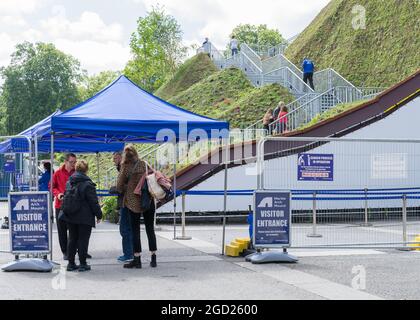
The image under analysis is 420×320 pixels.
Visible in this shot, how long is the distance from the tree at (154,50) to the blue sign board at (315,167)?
48466 mm

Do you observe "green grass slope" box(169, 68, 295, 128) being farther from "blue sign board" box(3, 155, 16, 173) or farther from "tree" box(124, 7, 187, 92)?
"tree" box(124, 7, 187, 92)

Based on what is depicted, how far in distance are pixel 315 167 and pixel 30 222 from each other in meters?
5.22

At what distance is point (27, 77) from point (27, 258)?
70.3 m

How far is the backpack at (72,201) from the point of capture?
9.98m

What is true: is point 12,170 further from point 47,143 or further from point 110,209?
point 110,209

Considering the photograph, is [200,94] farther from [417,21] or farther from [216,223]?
[216,223]

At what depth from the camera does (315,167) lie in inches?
465

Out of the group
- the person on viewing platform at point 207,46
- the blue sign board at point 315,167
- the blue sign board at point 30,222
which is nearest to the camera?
the blue sign board at point 30,222

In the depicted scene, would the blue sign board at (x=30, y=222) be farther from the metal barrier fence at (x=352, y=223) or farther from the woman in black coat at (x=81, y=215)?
the metal barrier fence at (x=352, y=223)

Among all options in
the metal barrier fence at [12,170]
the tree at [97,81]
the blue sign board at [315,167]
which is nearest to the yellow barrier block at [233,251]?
the blue sign board at [315,167]

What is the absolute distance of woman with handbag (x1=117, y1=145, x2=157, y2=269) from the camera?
1033 centimetres

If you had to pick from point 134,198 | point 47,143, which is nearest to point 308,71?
point 47,143

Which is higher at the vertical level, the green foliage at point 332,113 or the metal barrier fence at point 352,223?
the green foliage at point 332,113

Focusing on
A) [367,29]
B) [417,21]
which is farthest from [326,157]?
[367,29]
